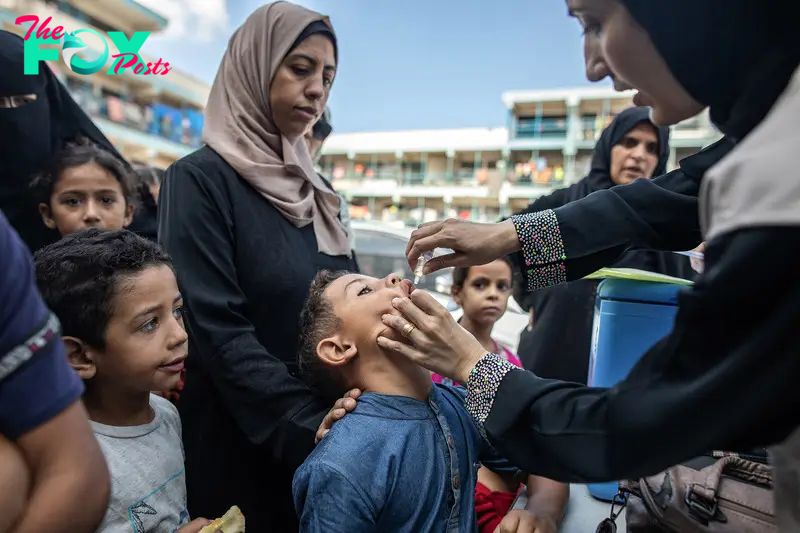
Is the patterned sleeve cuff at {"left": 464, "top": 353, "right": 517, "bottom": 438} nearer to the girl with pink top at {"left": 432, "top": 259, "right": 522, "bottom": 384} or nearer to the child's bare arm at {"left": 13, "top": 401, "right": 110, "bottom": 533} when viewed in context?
the child's bare arm at {"left": 13, "top": 401, "right": 110, "bottom": 533}

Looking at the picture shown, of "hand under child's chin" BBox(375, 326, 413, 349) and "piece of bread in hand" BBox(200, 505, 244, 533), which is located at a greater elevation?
"hand under child's chin" BBox(375, 326, 413, 349)

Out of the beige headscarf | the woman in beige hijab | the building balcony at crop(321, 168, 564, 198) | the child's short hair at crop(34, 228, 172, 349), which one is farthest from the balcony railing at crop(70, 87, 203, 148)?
the child's short hair at crop(34, 228, 172, 349)

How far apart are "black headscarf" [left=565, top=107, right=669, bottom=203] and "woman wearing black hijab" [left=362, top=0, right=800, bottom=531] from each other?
81.3 inches

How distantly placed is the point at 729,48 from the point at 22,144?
2654 millimetres

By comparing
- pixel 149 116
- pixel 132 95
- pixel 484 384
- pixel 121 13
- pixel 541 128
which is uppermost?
pixel 121 13

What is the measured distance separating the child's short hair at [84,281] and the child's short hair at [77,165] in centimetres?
102

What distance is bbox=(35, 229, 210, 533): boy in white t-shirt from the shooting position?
1368 mm

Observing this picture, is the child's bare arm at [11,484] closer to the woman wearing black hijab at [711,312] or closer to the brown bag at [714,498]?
the woman wearing black hijab at [711,312]

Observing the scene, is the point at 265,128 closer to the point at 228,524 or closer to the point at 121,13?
the point at 228,524

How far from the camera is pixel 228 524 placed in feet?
4.37

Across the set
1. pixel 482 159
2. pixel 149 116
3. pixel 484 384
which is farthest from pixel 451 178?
pixel 484 384

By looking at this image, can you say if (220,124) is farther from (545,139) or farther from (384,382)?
(545,139)

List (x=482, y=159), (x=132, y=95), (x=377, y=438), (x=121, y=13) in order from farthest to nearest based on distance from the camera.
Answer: (x=482, y=159), (x=132, y=95), (x=121, y=13), (x=377, y=438)

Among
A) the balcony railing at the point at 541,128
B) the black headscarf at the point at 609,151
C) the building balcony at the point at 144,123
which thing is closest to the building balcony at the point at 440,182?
the balcony railing at the point at 541,128
